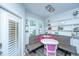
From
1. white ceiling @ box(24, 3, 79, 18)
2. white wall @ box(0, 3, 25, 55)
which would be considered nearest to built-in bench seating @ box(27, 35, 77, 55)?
white wall @ box(0, 3, 25, 55)

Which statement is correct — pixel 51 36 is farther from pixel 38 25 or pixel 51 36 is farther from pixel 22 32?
pixel 22 32

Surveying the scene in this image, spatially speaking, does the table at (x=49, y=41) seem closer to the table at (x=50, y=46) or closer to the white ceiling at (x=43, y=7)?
the table at (x=50, y=46)

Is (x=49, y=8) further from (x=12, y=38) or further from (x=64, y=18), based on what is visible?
(x=12, y=38)

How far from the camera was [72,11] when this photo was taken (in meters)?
1.45

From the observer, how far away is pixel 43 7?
1.50 meters

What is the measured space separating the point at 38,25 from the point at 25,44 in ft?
1.21

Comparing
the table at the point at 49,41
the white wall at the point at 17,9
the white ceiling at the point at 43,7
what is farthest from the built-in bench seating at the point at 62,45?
the white ceiling at the point at 43,7

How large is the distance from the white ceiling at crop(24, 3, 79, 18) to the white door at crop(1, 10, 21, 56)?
0.26 m

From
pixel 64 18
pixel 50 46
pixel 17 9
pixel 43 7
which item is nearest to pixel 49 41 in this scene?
pixel 50 46

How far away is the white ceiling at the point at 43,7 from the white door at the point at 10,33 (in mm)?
263

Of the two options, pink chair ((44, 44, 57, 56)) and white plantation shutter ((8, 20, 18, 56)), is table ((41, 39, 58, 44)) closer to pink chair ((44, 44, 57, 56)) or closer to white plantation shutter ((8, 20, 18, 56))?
pink chair ((44, 44, 57, 56))

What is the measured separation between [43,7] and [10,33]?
64 cm

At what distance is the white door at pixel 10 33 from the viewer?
1.34 metres

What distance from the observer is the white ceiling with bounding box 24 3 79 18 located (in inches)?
57.4
